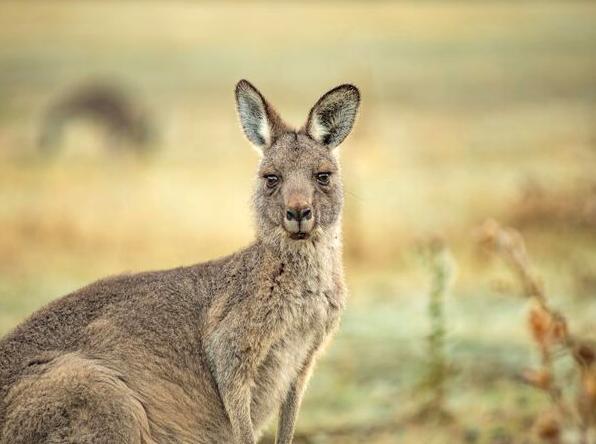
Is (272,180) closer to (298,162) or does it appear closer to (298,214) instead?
(298,162)

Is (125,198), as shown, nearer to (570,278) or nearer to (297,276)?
(570,278)

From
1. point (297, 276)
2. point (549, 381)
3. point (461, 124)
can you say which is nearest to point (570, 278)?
point (297, 276)

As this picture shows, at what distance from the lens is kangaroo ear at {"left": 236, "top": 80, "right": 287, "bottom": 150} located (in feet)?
25.5

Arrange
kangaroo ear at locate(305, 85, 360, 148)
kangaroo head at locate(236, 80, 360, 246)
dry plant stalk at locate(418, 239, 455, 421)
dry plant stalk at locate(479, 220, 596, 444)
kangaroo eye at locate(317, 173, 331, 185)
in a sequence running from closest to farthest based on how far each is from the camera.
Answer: dry plant stalk at locate(479, 220, 596, 444), kangaroo head at locate(236, 80, 360, 246), kangaroo eye at locate(317, 173, 331, 185), kangaroo ear at locate(305, 85, 360, 148), dry plant stalk at locate(418, 239, 455, 421)

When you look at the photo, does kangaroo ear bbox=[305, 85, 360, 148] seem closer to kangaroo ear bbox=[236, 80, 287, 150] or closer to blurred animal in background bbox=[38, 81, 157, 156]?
kangaroo ear bbox=[236, 80, 287, 150]

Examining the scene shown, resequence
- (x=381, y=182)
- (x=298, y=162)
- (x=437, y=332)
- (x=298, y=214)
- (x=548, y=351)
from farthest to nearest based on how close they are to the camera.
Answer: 1. (x=381, y=182)
2. (x=437, y=332)
3. (x=298, y=162)
4. (x=298, y=214)
5. (x=548, y=351)

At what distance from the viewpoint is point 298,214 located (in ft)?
23.6

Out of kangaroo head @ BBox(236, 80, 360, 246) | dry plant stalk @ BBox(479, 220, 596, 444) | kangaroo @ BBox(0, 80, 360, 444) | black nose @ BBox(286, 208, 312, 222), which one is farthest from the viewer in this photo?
kangaroo head @ BBox(236, 80, 360, 246)

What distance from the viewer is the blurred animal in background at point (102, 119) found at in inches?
956

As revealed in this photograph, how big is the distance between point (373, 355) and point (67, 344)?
19.1 ft

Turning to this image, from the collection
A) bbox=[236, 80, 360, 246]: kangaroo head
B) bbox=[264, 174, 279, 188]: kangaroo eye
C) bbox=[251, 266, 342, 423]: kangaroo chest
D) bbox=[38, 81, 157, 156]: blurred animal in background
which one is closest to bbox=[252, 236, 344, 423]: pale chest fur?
bbox=[251, 266, 342, 423]: kangaroo chest

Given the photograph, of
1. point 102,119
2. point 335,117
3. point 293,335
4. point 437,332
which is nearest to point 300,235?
point 293,335

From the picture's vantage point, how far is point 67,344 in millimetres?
7035

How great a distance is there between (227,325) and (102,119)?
17901 millimetres
